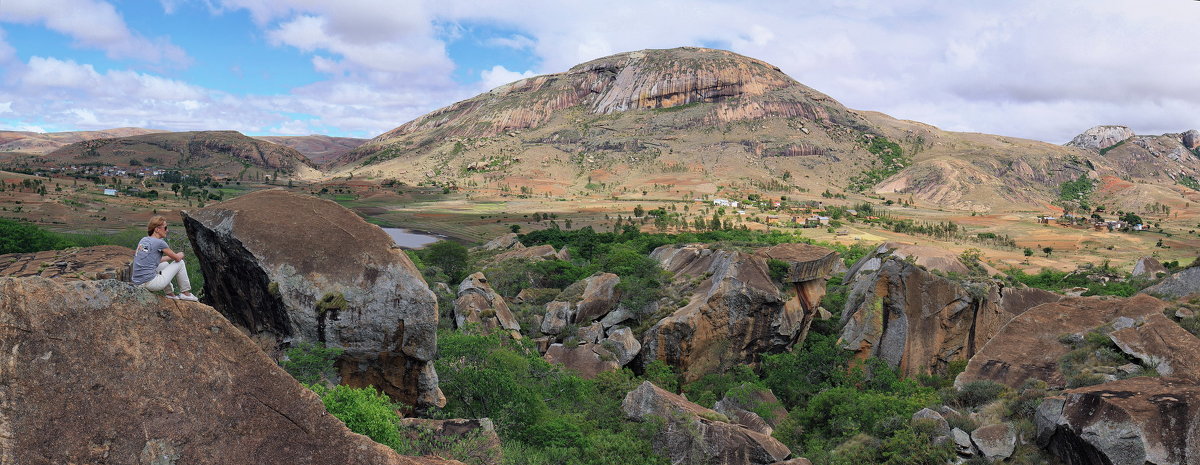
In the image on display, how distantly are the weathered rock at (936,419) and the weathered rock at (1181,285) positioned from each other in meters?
18.0

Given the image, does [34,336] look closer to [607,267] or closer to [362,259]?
[362,259]

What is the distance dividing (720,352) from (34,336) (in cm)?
3274

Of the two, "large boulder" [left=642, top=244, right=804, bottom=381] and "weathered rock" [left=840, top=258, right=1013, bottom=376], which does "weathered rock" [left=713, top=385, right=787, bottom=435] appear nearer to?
"large boulder" [left=642, top=244, right=804, bottom=381]

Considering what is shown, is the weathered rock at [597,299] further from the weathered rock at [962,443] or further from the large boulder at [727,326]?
the weathered rock at [962,443]

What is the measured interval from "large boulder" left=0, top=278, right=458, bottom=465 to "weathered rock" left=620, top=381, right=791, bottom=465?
37.2 ft

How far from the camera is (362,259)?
51.5 ft

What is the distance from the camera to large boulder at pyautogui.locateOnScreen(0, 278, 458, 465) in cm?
678

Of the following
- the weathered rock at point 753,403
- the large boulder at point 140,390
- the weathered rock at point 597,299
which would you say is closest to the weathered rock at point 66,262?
the weathered rock at point 597,299

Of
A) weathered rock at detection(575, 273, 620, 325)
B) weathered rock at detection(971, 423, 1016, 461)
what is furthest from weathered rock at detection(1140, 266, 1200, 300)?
weathered rock at detection(575, 273, 620, 325)

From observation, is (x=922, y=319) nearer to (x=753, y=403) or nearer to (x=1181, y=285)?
(x=1181, y=285)

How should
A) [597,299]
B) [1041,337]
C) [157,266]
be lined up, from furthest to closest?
[597,299], [1041,337], [157,266]

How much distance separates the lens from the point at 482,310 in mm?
35344

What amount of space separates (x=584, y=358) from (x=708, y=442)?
14.6m

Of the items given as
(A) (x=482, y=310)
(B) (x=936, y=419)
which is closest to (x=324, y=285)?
(B) (x=936, y=419)
